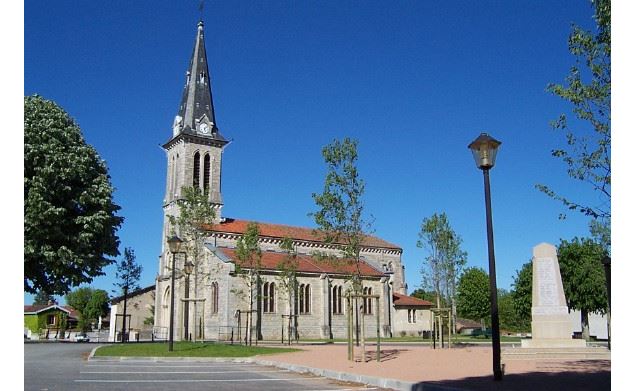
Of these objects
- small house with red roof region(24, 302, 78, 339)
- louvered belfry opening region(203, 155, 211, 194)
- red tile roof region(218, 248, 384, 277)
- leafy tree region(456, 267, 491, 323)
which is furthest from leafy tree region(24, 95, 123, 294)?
leafy tree region(456, 267, 491, 323)

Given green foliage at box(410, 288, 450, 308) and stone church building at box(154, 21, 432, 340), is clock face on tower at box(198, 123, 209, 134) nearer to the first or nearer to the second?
stone church building at box(154, 21, 432, 340)

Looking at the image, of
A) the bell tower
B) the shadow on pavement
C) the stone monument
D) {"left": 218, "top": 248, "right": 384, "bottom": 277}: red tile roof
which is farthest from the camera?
the bell tower

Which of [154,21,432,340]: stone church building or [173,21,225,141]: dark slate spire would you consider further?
[173,21,225,141]: dark slate spire

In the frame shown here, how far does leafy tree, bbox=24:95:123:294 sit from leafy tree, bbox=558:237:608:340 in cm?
3590

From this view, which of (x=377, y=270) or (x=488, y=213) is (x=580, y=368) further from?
(x=377, y=270)

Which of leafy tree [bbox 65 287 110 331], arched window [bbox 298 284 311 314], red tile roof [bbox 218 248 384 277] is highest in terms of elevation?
red tile roof [bbox 218 248 384 277]

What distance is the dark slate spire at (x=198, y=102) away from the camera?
198ft

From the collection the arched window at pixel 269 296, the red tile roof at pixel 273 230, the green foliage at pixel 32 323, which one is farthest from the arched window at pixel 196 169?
the green foliage at pixel 32 323

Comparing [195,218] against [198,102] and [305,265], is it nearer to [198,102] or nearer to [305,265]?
[305,265]

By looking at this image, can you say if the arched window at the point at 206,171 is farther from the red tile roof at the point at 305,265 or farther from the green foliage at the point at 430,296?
the green foliage at the point at 430,296

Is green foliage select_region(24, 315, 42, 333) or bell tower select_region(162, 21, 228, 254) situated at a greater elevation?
bell tower select_region(162, 21, 228, 254)

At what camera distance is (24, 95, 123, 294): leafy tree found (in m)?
27.6

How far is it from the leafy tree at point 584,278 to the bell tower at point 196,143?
109 ft
